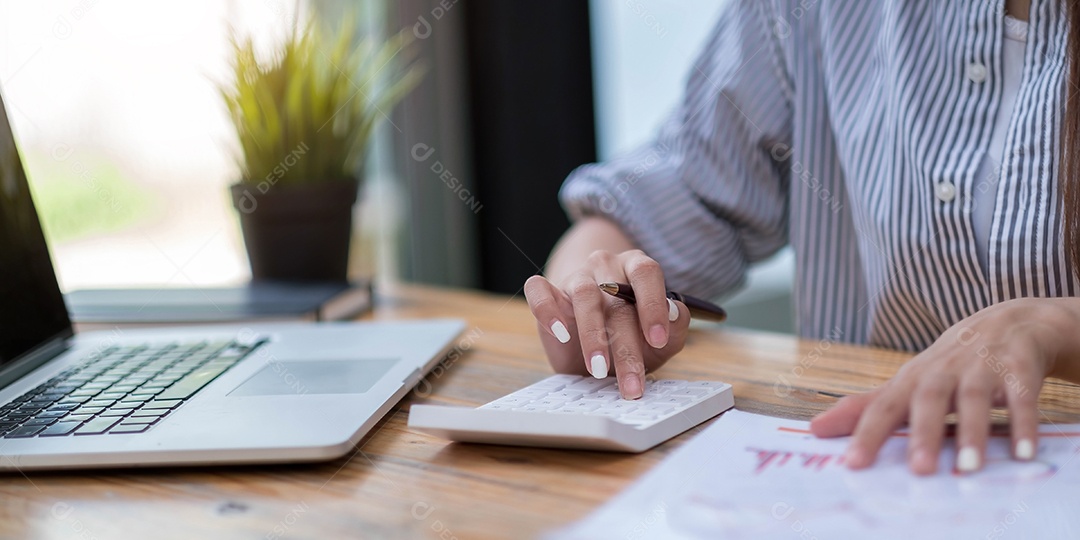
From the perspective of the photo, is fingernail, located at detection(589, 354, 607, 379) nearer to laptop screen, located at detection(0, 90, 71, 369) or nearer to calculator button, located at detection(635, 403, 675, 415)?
calculator button, located at detection(635, 403, 675, 415)

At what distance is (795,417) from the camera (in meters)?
0.64

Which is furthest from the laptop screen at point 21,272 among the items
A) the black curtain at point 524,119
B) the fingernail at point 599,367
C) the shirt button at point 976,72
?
the black curtain at point 524,119

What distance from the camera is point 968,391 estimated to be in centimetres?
53

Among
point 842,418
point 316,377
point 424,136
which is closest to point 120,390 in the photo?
point 316,377

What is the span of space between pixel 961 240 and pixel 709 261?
31cm

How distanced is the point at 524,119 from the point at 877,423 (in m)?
1.72

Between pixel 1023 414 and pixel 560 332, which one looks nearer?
pixel 1023 414

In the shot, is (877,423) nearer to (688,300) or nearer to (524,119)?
(688,300)

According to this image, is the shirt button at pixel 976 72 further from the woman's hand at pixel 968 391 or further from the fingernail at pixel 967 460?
the fingernail at pixel 967 460

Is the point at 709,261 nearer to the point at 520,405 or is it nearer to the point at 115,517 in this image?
the point at 520,405

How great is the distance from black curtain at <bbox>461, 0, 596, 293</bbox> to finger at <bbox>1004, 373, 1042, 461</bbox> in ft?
5.45

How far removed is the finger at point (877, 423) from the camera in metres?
0.52

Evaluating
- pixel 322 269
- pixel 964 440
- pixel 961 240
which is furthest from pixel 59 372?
pixel 961 240

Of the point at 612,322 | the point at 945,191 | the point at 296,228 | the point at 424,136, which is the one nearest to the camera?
the point at 612,322
